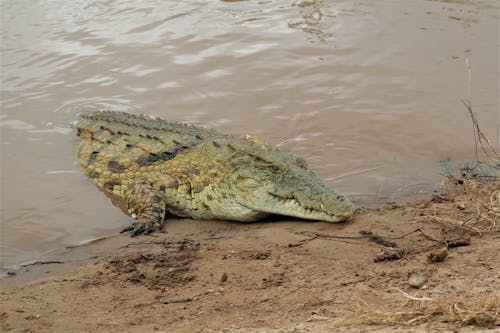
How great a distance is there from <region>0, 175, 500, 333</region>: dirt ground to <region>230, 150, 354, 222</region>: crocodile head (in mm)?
137

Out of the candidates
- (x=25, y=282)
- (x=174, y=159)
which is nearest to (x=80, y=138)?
(x=174, y=159)

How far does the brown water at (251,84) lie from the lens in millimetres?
6660

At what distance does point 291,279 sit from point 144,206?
7.43 feet

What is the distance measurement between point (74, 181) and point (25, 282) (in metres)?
2.19

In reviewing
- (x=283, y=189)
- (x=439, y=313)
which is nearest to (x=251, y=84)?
(x=283, y=189)

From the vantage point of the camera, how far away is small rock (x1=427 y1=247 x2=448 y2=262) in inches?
158

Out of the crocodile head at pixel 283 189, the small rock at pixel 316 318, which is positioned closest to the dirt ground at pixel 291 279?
the small rock at pixel 316 318

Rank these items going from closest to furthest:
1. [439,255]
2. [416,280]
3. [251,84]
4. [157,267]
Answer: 1. [416,280]
2. [439,255]
3. [157,267]
4. [251,84]

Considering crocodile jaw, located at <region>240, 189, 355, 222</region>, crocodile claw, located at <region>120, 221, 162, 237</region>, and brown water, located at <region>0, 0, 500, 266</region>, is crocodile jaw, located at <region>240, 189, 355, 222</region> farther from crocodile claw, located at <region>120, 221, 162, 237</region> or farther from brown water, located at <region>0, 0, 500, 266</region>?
brown water, located at <region>0, 0, 500, 266</region>

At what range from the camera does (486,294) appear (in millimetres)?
3297

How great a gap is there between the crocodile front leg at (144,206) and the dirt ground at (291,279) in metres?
0.16

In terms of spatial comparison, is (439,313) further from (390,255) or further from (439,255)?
(390,255)

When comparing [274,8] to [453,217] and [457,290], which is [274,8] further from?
[457,290]

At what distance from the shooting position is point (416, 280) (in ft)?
12.1
